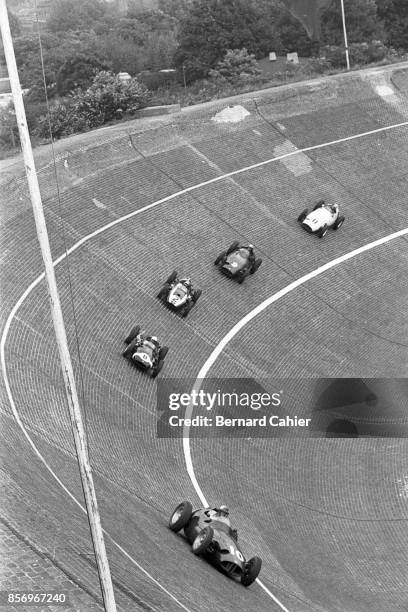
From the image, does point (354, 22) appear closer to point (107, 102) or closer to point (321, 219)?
point (107, 102)

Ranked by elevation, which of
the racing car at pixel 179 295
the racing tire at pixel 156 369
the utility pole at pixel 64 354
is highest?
the utility pole at pixel 64 354

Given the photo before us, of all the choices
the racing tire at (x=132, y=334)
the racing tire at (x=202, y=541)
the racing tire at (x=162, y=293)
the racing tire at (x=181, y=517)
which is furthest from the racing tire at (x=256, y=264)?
the racing tire at (x=202, y=541)

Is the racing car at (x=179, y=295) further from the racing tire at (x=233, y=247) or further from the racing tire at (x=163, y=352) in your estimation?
the racing tire at (x=233, y=247)

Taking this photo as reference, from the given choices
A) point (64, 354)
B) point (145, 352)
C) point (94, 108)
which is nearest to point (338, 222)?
point (94, 108)

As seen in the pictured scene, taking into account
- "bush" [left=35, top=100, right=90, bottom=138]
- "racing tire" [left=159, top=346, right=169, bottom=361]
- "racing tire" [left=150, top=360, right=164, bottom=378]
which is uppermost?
"bush" [left=35, top=100, right=90, bottom=138]

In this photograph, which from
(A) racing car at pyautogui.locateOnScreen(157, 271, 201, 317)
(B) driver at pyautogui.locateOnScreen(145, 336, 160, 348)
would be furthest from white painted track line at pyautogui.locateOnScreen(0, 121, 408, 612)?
(B) driver at pyautogui.locateOnScreen(145, 336, 160, 348)

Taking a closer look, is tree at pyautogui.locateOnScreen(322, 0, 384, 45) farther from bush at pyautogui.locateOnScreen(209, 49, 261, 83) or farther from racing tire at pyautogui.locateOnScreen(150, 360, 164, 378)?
racing tire at pyautogui.locateOnScreen(150, 360, 164, 378)
